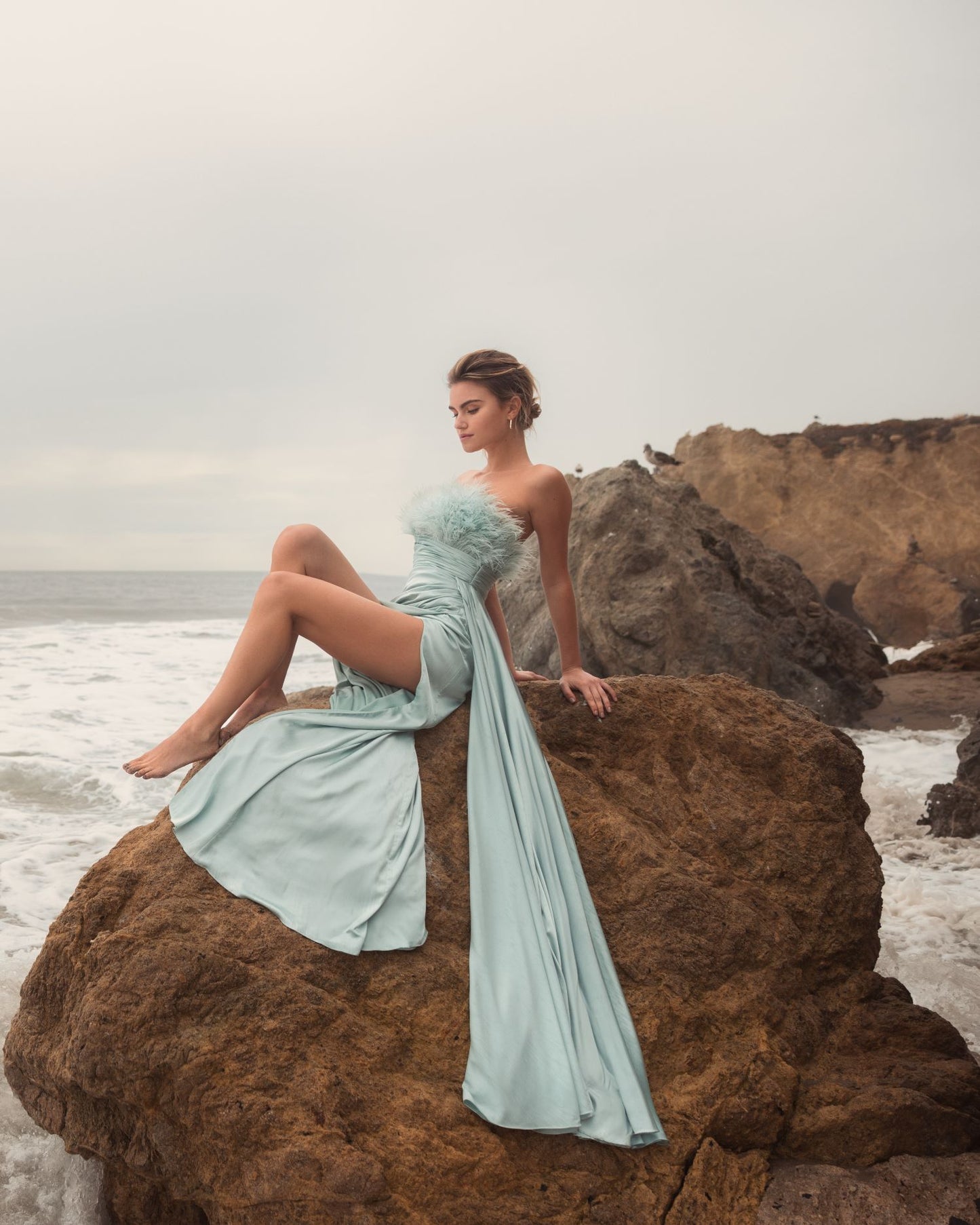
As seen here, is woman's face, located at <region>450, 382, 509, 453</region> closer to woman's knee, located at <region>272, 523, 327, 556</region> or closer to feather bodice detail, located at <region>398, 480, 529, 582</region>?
feather bodice detail, located at <region>398, 480, 529, 582</region>

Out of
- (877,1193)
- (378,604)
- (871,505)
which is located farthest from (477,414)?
(871,505)

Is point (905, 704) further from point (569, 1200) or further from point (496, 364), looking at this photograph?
point (569, 1200)

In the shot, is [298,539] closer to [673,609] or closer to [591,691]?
[591,691]

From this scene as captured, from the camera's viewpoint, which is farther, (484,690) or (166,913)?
(484,690)

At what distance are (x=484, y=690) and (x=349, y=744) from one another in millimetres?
506

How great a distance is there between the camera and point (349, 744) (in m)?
3.17

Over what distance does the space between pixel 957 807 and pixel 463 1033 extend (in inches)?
189

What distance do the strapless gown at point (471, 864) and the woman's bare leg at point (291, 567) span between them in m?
0.23

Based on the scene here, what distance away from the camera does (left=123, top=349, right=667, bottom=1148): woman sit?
9.11ft

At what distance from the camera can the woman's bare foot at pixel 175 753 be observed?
310 cm

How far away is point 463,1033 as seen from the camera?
9.15 ft

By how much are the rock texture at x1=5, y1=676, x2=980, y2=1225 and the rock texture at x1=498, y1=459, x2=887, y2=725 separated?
171 inches

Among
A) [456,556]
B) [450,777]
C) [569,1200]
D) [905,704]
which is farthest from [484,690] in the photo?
[905,704]

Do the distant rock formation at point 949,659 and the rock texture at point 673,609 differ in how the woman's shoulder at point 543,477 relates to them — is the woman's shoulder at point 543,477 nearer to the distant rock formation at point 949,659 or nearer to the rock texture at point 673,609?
the rock texture at point 673,609
